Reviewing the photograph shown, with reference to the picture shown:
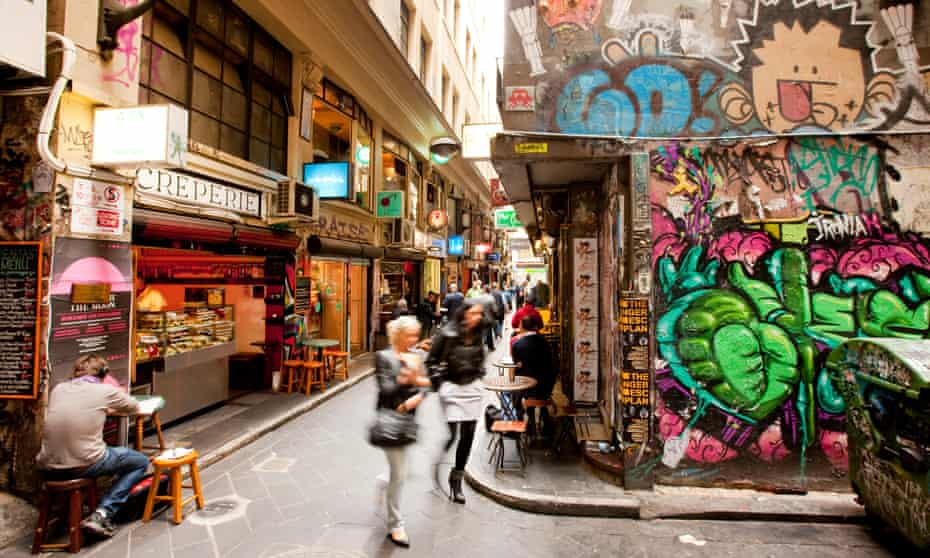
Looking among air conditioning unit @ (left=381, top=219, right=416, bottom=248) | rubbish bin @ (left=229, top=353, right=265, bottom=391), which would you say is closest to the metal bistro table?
rubbish bin @ (left=229, top=353, right=265, bottom=391)

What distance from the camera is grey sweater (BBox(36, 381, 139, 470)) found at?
4.02 meters

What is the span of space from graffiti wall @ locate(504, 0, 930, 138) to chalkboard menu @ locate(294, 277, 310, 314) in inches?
240

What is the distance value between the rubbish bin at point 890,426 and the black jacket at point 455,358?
3373mm

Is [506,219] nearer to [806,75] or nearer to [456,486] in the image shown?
[806,75]

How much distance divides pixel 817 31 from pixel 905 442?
446 centimetres

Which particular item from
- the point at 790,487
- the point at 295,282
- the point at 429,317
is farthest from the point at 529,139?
the point at 429,317

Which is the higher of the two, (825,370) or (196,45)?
(196,45)

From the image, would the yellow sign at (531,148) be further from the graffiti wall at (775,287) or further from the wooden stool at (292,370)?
the wooden stool at (292,370)

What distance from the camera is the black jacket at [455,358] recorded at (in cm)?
480

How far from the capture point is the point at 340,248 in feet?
36.5

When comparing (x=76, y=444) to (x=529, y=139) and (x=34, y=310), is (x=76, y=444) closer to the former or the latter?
(x=34, y=310)

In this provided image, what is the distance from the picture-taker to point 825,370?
529 cm

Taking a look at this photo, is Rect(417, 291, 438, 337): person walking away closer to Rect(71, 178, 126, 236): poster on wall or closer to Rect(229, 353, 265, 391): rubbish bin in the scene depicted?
Rect(229, 353, 265, 391): rubbish bin

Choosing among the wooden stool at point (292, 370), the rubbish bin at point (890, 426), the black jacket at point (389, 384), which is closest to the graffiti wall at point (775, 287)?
the rubbish bin at point (890, 426)
